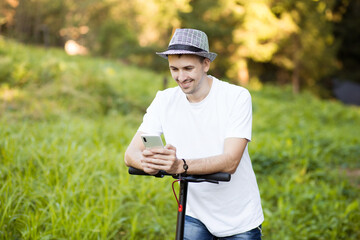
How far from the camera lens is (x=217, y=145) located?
2.24 meters

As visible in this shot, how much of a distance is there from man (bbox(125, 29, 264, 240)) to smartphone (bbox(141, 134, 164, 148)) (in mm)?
300

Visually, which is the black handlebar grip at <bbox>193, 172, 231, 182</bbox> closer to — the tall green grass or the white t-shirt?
the white t-shirt

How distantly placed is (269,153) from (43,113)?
451cm

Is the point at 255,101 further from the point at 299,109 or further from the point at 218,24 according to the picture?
the point at 218,24

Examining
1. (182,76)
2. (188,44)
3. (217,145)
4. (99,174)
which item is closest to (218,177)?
(217,145)

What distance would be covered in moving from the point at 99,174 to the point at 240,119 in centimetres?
295

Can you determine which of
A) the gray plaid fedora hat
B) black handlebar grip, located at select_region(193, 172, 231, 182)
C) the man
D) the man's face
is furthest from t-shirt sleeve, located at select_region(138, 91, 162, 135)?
black handlebar grip, located at select_region(193, 172, 231, 182)

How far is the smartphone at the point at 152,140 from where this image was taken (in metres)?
1.74

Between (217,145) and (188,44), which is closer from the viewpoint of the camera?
(188,44)

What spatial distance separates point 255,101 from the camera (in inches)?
610

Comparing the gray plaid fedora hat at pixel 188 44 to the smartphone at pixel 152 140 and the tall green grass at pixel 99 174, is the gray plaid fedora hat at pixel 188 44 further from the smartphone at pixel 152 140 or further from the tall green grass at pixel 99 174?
the tall green grass at pixel 99 174

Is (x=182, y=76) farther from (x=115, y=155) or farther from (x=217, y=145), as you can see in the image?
(x=115, y=155)

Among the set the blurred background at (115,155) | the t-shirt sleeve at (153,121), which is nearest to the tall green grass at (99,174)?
the blurred background at (115,155)

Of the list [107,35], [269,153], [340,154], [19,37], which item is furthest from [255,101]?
[107,35]
